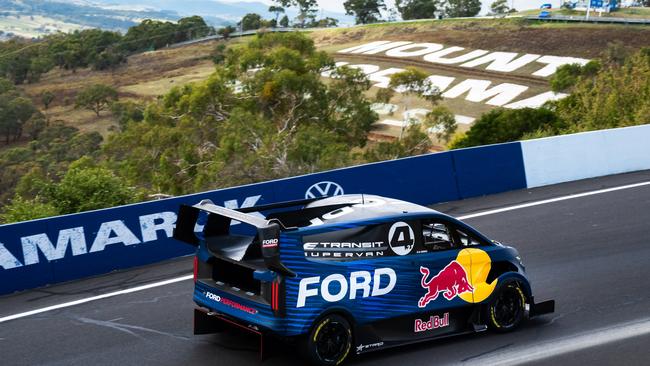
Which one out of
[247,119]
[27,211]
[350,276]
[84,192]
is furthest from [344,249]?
[247,119]

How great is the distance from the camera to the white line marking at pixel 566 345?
10.1m

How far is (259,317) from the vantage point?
907 cm

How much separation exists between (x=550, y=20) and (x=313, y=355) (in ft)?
264

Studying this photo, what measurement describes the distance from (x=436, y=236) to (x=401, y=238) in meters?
0.67

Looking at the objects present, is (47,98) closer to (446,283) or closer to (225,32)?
(225,32)

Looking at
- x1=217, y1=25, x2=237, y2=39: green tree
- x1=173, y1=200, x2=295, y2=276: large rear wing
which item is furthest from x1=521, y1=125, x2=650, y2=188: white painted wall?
x1=217, y1=25, x2=237, y2=39: green tree

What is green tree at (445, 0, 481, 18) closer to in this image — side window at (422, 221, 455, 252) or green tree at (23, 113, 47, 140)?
green tree at (23, 113, 47, 140)

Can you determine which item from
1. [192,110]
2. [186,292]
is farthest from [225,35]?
[186,292]

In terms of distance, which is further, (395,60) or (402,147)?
(395,60)

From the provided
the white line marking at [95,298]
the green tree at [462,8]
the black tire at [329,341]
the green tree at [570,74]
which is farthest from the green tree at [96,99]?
the black tire at [329,341]

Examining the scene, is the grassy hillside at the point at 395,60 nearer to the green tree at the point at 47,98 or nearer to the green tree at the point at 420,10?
the green tree at the point at 47,98

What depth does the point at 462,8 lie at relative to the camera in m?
110

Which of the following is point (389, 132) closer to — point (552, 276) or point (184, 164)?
point (184, 164)

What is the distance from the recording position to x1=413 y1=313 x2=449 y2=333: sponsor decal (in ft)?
33.2
